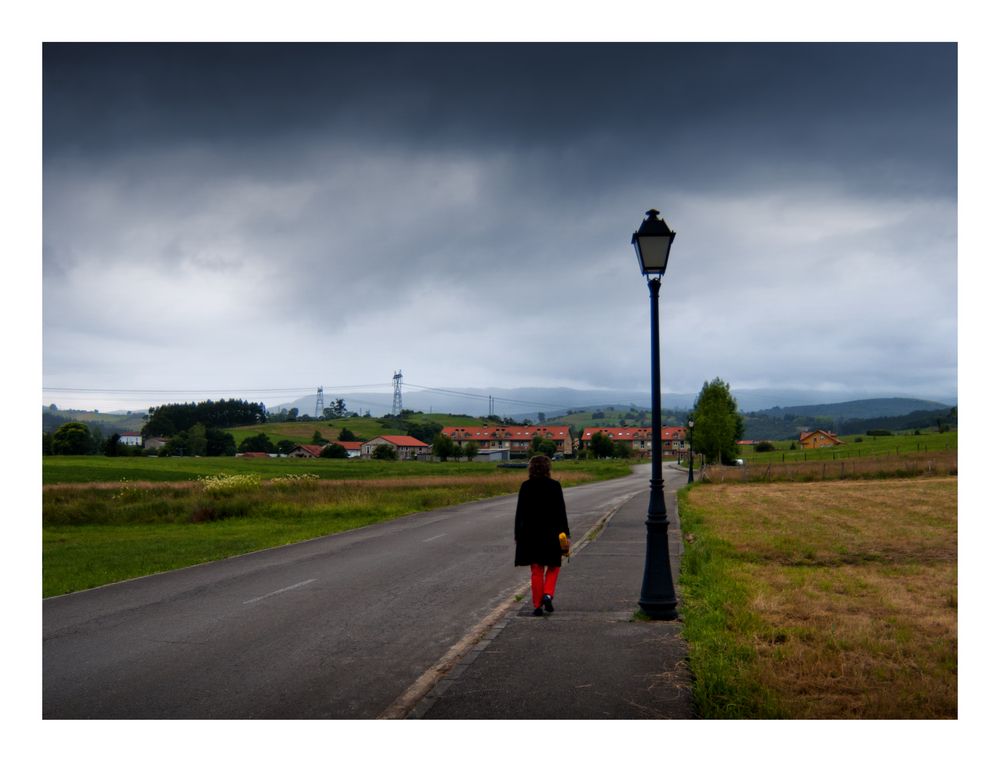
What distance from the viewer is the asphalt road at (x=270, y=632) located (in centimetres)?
595

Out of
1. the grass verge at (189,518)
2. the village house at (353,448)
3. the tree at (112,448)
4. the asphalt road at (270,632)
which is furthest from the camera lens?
the village house at (353,448)

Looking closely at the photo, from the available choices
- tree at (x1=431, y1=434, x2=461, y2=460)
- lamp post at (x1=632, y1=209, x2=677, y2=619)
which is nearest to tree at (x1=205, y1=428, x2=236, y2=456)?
tree at (x1=431, y1=434, x2=461, y2=460)

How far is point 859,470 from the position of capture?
3962cm

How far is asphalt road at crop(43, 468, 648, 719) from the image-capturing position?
19.5 feet

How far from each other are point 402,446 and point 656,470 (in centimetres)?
12080

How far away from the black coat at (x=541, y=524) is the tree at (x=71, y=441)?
87.1 meters

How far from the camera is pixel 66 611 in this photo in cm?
1027

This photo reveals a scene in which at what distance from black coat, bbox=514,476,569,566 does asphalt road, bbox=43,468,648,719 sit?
1172 millimetres

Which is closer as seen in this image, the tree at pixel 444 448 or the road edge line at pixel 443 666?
the road edge line at pixel 443 666

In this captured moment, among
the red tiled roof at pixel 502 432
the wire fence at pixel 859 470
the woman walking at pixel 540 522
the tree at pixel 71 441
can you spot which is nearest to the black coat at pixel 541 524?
the woman walking at pixel 540 522

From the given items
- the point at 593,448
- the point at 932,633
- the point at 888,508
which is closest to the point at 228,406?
the point at 593,448

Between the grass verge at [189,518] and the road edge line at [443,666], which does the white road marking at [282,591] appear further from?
the grass verge at [189,518]

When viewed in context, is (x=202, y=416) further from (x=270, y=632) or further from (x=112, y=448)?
(x=270, y=632)
